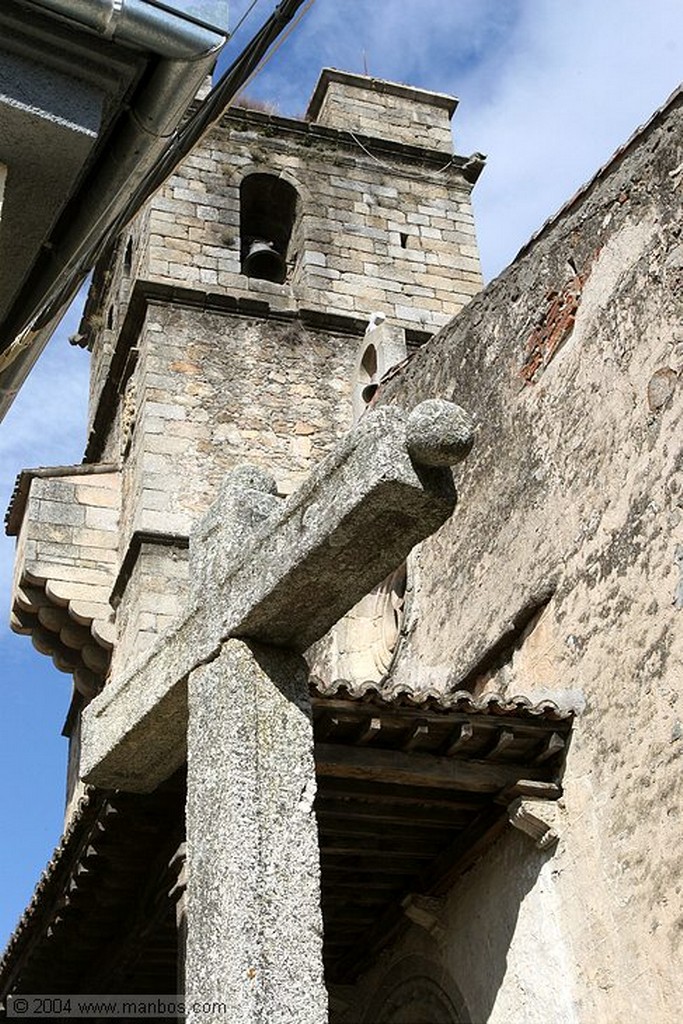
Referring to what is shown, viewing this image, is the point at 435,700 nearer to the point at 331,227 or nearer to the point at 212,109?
the point at 212,109

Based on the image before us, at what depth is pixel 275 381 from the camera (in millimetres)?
10789

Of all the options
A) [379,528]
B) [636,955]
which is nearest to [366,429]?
[379,528]

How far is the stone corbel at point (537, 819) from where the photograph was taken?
19.5 ft

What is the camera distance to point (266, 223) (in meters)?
13.0

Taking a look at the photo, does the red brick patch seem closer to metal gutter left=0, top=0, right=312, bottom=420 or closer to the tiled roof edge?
the tiled roof edge

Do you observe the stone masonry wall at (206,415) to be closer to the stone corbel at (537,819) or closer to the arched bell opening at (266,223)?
the arched bell opening at (266,223)

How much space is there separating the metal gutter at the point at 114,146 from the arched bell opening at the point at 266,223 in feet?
29.1

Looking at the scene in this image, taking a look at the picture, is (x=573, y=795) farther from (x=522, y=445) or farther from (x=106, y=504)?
(x=106, y=504)

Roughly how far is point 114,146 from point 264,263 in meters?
9.10

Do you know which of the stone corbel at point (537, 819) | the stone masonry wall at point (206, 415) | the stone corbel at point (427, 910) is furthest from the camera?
the stone masonry wall at point (206, 415)

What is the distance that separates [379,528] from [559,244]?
4.02 meters

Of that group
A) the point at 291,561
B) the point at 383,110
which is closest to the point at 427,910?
the point at 291,561

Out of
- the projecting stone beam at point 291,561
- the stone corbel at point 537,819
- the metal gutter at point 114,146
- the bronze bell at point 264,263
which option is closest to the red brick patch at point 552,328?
the stone corbel at point 537,819

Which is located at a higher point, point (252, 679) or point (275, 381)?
point (275, 381)
